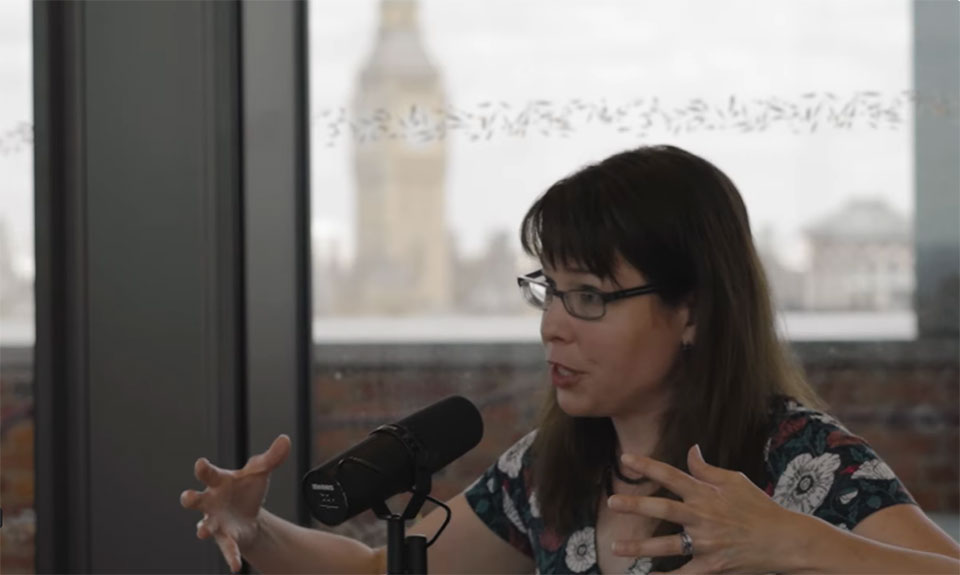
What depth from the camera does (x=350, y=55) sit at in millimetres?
2359

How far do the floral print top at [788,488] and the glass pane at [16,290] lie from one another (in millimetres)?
861

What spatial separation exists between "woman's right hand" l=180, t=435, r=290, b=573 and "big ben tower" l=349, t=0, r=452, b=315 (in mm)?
481

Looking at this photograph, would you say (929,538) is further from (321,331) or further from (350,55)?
(350,55)

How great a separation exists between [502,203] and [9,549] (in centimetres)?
113

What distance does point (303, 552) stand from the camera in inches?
82.8

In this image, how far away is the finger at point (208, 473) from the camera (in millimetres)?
1892

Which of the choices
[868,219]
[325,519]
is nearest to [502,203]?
[868,219]

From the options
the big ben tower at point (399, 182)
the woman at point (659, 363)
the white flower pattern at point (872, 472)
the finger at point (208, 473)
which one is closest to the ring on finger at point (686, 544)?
the woman at point (659, 363)

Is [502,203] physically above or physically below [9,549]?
above

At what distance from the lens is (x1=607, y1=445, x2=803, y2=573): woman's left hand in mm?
1512

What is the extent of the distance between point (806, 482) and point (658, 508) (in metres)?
0.39

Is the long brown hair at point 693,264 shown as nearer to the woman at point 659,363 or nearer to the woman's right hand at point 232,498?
the woman at point 659,363

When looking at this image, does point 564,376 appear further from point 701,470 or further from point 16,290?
point 16,290

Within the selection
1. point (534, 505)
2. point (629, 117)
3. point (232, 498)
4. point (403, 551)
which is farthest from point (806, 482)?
point (232, 498)
